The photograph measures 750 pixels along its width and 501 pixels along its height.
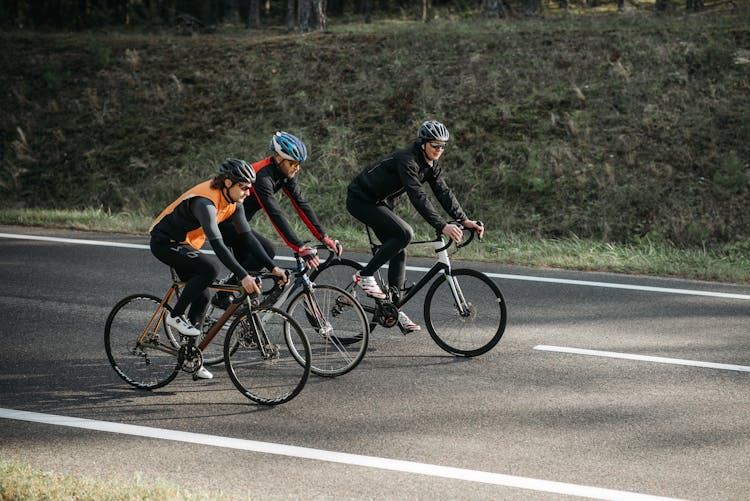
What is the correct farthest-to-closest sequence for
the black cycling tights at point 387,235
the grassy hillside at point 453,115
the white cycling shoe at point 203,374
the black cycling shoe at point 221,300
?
the grassy hillside at point 453,115
the black cycling tights at point 387,235
the black cycling shoe at point 221,300
the white cycling shoe at point 203,374

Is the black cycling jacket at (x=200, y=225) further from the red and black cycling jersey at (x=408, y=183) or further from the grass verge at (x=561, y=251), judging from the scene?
the grass verge at (x=561, y=251)

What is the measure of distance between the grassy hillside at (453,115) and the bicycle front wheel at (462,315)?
253 inches

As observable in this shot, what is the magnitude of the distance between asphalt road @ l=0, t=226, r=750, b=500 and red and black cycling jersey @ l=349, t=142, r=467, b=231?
145 cm

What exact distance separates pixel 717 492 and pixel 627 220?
985 cm

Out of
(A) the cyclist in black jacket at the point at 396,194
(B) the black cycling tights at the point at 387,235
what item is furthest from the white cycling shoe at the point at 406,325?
(B) the black cycling tights at the point at 387,235

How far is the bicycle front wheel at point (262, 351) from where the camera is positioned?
6.97 metres

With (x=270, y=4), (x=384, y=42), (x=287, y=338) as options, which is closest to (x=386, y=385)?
(x=287, y=338)

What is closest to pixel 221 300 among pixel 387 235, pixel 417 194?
pixel 387 235

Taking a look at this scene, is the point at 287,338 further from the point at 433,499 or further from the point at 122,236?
the point at 122,236

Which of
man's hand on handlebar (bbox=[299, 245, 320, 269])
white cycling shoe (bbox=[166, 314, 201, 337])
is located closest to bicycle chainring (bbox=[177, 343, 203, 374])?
white cycling shoe (bbox=[166, 314, 201, 337])

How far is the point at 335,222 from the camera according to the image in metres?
16.0

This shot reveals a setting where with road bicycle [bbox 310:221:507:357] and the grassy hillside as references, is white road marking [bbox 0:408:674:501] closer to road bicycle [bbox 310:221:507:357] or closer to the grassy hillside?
road bicycle [bbox 310:221:507:357]

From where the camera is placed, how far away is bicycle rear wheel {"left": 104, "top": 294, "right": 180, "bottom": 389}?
738 centimetres

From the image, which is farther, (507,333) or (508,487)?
(507,333)
